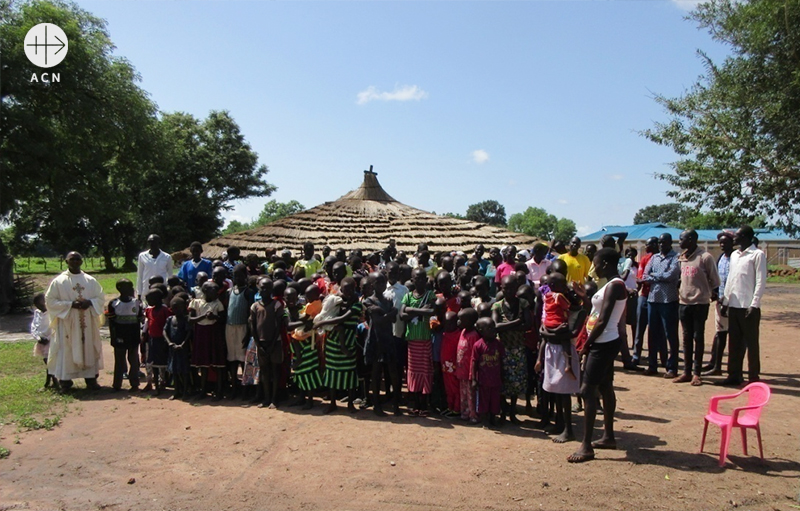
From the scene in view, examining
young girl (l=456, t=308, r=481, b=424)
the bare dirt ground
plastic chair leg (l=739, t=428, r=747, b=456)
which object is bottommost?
the bare dirt ground

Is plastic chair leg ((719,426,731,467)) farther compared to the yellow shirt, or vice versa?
the yellow shirt

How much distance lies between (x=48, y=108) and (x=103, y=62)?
7.66 feet

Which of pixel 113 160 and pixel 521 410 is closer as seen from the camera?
pixel 521 410

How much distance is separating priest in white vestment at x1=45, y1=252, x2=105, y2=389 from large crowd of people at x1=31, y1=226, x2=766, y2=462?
0.01m

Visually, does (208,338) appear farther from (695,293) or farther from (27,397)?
(695,293)

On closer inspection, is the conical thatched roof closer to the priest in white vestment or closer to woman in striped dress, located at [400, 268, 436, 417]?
the priest in white vestment

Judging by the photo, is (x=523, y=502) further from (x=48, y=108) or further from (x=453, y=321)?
(x=48, y=108)

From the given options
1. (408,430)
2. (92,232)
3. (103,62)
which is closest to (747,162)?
(408,430)

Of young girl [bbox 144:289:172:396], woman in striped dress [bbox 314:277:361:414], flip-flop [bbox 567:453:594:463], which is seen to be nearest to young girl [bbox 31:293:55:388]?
young girl [bbox 144:289:172:396]

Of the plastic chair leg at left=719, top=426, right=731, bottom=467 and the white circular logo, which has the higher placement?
the white circular logo

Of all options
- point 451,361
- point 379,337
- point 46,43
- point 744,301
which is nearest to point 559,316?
point 451,361

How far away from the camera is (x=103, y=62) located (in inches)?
697

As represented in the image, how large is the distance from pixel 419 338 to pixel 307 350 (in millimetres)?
1352

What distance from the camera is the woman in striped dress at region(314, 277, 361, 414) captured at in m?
6.08
